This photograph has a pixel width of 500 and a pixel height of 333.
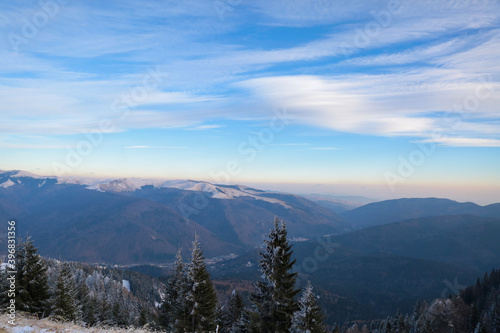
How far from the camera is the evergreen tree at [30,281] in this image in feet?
99.2

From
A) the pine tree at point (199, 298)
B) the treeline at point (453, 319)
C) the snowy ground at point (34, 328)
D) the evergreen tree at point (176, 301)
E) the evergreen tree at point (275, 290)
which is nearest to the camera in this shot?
the snowy ground at point (34, 328)

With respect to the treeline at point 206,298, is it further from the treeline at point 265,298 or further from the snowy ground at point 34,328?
the snowy ground at point 34,328

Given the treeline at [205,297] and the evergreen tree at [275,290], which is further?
the treeline at [205,297]

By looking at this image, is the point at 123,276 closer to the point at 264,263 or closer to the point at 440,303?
the point at 440,303

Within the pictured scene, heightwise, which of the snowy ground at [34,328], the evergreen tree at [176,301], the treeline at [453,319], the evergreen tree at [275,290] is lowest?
the treeline at [453,319]

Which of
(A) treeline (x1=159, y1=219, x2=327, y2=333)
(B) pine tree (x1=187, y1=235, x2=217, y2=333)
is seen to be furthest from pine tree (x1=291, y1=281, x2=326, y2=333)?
(B) pine tree (x1=187, y1=235, x2=217, y2=333)

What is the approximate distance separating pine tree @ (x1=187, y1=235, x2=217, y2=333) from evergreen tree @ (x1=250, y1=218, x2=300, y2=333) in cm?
707

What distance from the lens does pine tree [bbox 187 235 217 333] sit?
94.1 feet

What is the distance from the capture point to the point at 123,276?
579ft

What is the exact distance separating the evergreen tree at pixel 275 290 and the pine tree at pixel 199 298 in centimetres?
707

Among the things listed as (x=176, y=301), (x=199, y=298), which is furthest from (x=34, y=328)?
(x=176, y=301)

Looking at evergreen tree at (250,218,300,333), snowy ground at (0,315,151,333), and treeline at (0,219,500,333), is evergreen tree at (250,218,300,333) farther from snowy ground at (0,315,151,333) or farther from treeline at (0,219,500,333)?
snowy ground at (0,315,151,333)

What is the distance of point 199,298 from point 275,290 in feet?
32.9

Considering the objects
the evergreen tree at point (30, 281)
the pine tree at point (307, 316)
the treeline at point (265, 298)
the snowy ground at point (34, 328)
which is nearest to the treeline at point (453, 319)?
the pine tree at point (307, 316)
